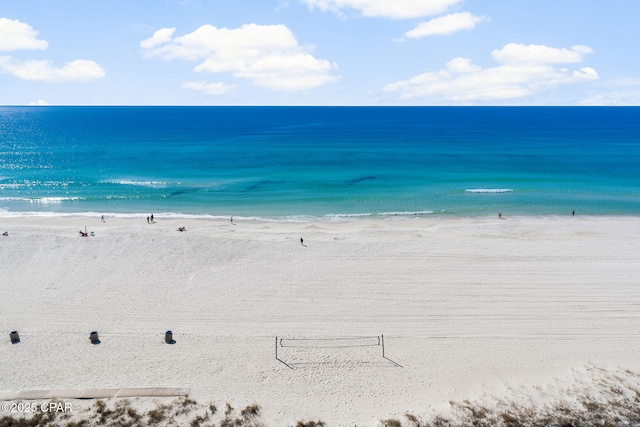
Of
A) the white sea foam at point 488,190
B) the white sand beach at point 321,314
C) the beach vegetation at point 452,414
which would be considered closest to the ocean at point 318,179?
the white sea foam at point 488,190

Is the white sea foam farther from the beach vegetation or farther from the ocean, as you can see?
the beach vegetation

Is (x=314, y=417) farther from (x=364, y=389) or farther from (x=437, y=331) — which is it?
(x=437, y=331)

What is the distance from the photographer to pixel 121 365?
61.7ft

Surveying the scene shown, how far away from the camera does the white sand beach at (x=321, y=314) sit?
17.8m

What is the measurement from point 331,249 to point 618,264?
19.8 meters

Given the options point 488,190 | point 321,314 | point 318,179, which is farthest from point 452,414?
point 318,179

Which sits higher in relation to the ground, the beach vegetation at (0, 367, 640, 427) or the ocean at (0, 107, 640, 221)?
the ocean at (0, 107, 640, 221)

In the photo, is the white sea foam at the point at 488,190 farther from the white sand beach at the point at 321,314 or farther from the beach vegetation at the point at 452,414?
the beach vegetation at the point at 452,414

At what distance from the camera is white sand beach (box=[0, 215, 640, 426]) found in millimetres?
17812

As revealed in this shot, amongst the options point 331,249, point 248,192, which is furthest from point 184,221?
point 331,249

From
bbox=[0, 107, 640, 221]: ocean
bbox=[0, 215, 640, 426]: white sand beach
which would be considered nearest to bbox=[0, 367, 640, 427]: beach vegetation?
bbox=[0, 215, 640, 426]: white sand beach

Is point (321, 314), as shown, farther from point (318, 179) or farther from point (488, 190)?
point (318, 179)

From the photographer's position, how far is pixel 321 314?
2319 cm

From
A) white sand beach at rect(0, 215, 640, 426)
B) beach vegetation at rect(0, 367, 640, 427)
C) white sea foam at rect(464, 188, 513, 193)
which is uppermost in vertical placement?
white sea foam at rect(464, 188, 513, 193)
